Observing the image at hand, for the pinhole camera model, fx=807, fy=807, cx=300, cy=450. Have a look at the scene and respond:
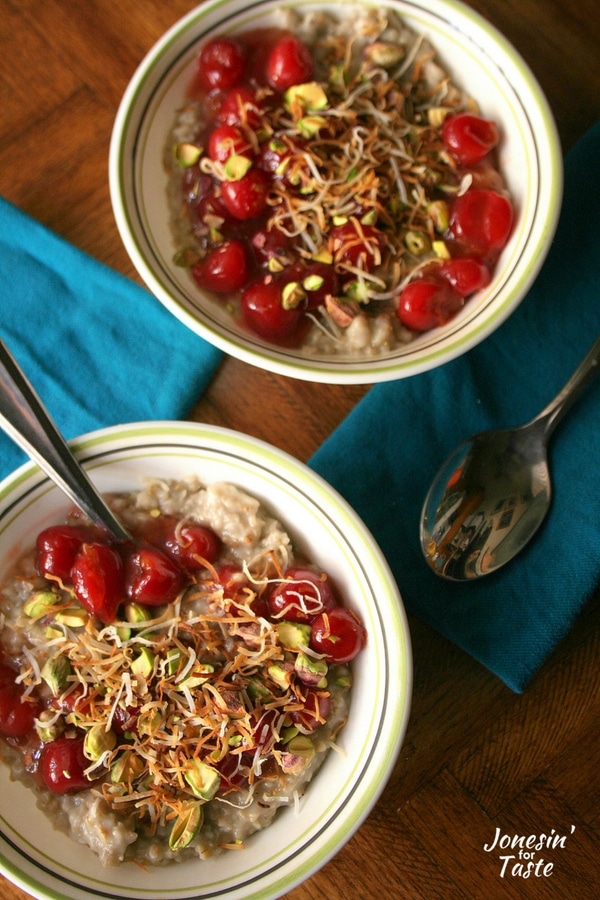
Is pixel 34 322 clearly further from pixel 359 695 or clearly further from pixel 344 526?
pixel 359 695

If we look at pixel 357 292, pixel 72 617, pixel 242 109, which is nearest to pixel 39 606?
pixel 72 617

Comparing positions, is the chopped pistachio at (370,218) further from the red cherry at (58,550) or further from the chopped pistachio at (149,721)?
the chopped pistachio at (149,721)

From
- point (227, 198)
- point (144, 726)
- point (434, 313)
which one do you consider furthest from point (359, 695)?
point (227, 198)

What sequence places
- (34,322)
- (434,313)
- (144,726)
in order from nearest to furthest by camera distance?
(144,726)
(434,313)
(34,322)

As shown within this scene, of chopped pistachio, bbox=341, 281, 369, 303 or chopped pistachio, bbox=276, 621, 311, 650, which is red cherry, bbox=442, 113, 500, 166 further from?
chopped pistachio, bbox=276, 621, 311, 650

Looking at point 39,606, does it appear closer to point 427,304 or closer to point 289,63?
point 427,304

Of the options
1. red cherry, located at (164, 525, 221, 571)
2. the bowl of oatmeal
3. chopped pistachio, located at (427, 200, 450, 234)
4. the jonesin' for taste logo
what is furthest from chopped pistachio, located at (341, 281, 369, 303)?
the jonesin' for taste logo
